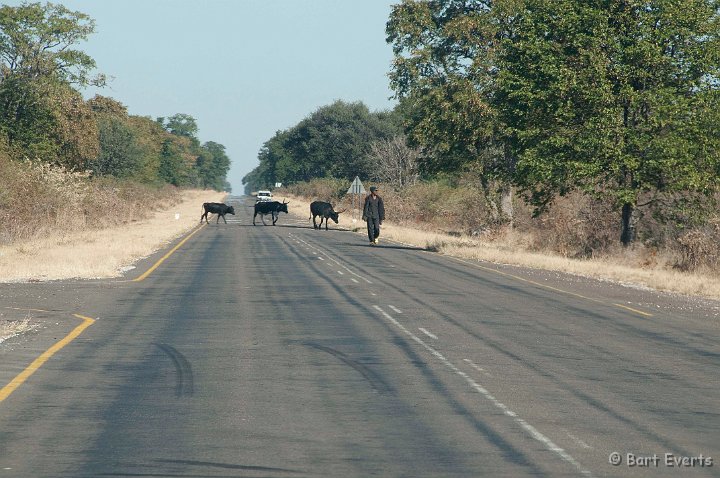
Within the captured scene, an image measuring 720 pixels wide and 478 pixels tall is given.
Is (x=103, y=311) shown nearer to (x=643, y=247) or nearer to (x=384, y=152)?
(x=643, y=247)

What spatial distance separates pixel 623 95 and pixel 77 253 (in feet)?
58.3

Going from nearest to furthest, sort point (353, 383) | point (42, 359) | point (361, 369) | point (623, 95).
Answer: point (353, 383), point (361, 369), point (42, 359), point (623, 95)

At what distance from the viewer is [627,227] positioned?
3534cm

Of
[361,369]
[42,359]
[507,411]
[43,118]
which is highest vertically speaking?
[43,118]

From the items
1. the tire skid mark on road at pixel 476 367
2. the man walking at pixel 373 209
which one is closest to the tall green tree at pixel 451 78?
the man walking at pixel 373 209

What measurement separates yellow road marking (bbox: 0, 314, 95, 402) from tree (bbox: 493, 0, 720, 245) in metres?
19.8

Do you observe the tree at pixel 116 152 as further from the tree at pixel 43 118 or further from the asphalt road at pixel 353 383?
the asphalt road at pixel 353 383

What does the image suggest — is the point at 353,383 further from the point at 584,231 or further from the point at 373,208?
the point at 584,231

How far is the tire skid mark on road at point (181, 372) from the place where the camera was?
33.6 ft

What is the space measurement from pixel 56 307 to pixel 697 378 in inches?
445

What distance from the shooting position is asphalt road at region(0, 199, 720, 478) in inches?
295

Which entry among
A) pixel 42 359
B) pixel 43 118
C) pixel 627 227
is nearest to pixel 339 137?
pixel 43 118

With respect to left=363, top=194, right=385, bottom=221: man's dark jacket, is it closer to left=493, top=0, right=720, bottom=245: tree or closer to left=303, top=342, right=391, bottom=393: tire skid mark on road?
left=493, top=0, right=720, bottom=245: tree

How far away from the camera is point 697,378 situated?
37.9 ft
